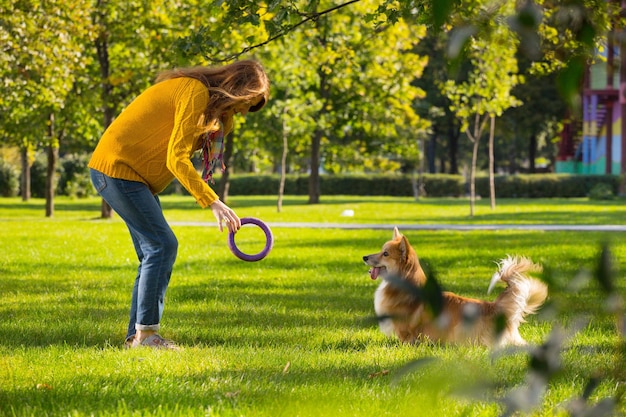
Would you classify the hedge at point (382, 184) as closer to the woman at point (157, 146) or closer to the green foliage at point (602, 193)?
the green foliage at point (602, 193)

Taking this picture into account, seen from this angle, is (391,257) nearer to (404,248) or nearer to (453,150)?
(404,248)

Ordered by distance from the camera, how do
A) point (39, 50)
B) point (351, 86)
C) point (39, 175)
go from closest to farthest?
point (39, 50), point (351, 86), point (39, 175)

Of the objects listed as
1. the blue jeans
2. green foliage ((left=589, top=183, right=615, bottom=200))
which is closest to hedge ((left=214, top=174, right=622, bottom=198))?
green foliage ((left=589, top=183, right=615, bottom=200))

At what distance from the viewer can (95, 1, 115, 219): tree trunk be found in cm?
2400

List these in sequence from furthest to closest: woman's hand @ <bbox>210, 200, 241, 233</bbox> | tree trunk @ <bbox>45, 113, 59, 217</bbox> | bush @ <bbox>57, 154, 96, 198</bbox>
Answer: bush @ <bbox>57, 154, 96, 198</bbox>, tree trunk @ <bbox>45, 113, 59, 217</bbox>, woman's hand @ <bbox>210, 200, 241, 233</bbox>

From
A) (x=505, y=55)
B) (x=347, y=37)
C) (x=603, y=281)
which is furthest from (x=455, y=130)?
(x=603, y=281)

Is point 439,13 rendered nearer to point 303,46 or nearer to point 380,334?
point 380,334

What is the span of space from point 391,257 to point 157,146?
174cm

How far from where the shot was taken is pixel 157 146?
19.1ft

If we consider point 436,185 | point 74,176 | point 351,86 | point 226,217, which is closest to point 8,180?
point 74,176

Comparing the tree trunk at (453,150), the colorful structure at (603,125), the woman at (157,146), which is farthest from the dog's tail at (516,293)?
the tree trunk at (453,150)

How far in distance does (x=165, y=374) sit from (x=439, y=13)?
393 centimetres

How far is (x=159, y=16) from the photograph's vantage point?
24094 millimetres

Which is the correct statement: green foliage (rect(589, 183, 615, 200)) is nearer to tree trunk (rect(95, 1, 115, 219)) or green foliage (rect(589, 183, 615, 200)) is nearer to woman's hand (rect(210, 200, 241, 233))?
tree trunk (rect(95, 1, 115, 219))
